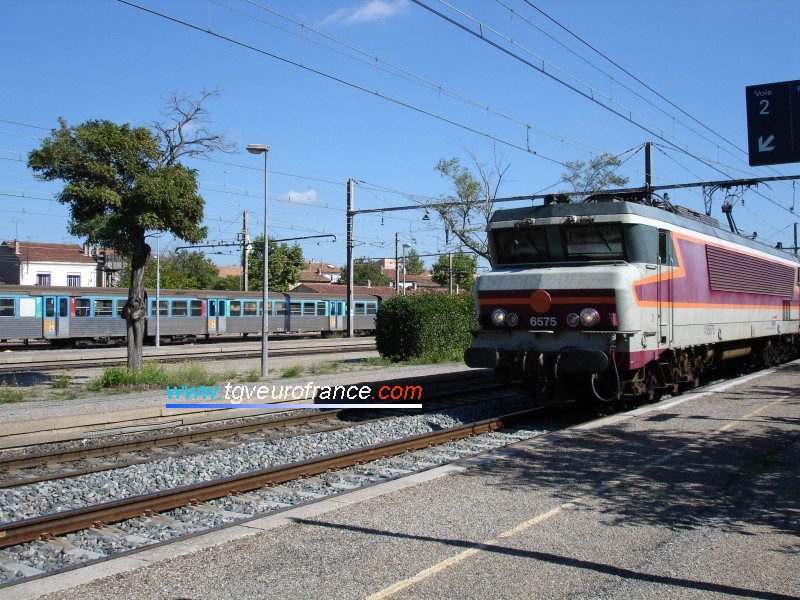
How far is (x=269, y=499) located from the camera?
25.6 feet

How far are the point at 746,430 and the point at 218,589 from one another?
8.41 metres

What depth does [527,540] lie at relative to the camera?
5938 millimetres

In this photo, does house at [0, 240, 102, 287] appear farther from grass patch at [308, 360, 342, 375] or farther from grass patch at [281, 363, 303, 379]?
grass patch at [281, 363, 303, 379]

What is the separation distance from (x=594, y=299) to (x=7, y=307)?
3036cm

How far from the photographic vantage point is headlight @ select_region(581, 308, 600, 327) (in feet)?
36.1

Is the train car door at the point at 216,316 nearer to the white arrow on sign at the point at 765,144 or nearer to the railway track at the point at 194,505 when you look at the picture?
the white arrow on sign at the point at 765,144

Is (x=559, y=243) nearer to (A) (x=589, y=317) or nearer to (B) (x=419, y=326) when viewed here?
(A) (x=589, y=317)

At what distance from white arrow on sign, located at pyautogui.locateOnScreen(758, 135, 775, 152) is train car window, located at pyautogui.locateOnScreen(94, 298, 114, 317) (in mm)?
29989

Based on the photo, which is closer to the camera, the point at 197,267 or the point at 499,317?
the point at 499,317

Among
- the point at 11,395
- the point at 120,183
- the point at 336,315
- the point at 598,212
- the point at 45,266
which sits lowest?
the point at 11,395

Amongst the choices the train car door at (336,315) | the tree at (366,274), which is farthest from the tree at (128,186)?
the tree at (366,274)

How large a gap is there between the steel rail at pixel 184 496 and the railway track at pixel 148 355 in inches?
672

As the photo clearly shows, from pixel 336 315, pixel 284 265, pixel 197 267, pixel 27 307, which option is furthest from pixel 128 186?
pixel 197 267

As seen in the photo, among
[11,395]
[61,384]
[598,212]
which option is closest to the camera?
[598,212]
